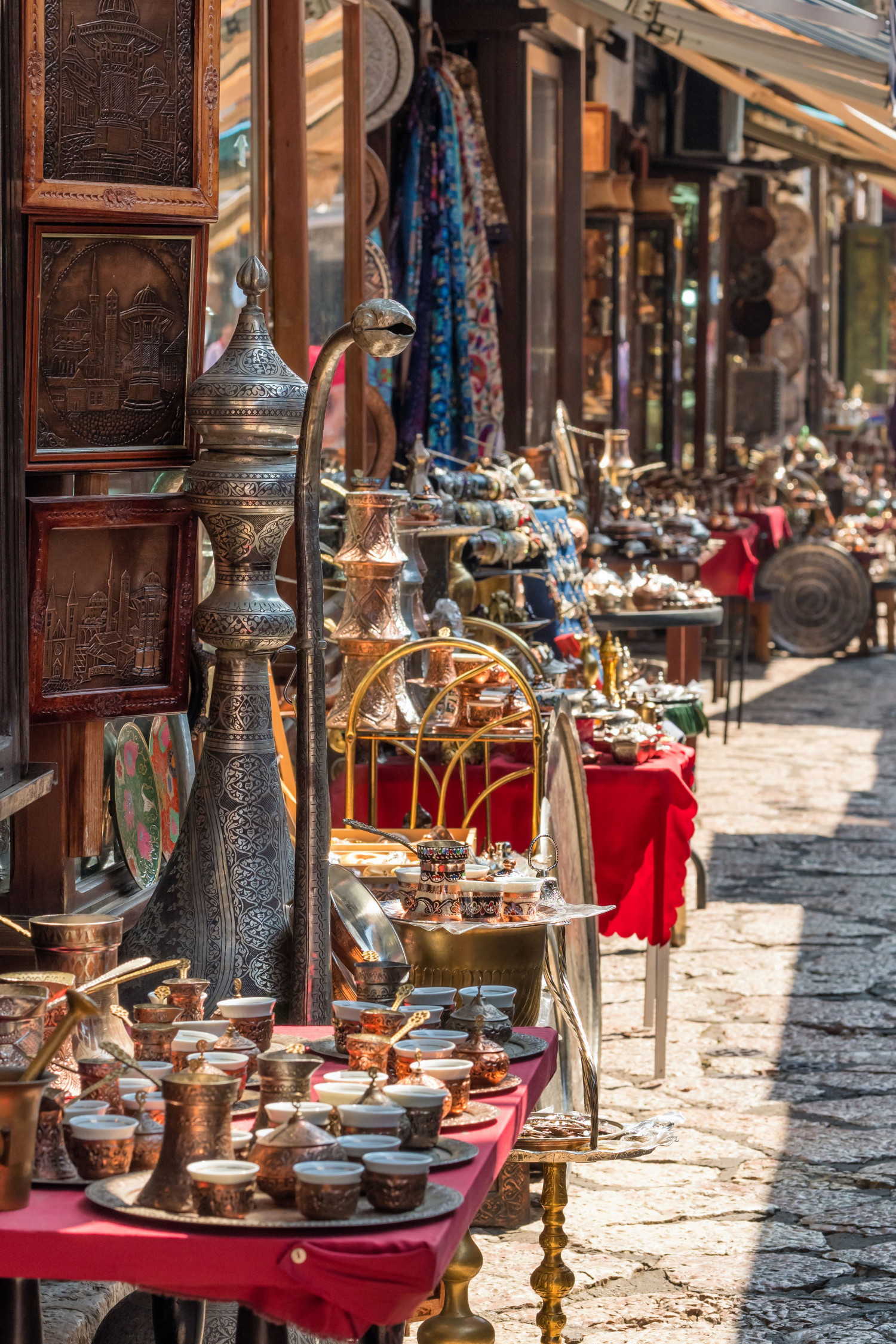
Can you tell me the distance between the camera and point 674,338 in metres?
12.7

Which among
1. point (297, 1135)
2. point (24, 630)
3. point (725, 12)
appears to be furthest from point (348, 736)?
point (725, 12)

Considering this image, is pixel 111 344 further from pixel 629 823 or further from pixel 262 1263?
pixel 629 823

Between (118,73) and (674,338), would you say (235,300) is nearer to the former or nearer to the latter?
(118,73)

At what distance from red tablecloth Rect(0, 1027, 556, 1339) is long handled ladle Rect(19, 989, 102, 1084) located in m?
0.14

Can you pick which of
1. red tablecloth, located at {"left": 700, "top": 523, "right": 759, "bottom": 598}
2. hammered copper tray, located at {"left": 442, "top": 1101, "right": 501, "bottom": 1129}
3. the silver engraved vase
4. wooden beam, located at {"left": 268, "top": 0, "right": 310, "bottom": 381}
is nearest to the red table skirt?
wooden beam, located at {"left": 268, "top": 0, "right": 310, "bottom": 381}

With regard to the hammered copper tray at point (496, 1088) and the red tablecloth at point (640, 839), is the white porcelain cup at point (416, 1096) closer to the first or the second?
the hammered copper tray at point (496, 1088)

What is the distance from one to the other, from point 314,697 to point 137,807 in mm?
819

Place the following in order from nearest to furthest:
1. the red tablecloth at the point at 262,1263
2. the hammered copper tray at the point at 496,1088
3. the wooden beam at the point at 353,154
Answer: the red tablecloth at the point at 262,1263 → the hammered copper tray at the point at 496,1088 → the wooden beam at the point at 353,154

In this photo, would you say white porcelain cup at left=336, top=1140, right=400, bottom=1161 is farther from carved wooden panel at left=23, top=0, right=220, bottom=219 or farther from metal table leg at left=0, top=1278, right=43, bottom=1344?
carved wooden panel at left=23, top=0, right=220, bottom=219

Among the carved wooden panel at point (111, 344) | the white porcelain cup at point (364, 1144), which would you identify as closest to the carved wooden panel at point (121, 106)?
the carved wooden panel at point (111, 344)

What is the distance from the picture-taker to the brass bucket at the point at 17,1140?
180 centimetres

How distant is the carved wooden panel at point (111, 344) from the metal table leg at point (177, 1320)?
3.89 feet

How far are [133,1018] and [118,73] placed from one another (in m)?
1.43

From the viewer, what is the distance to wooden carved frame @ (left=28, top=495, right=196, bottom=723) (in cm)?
278
